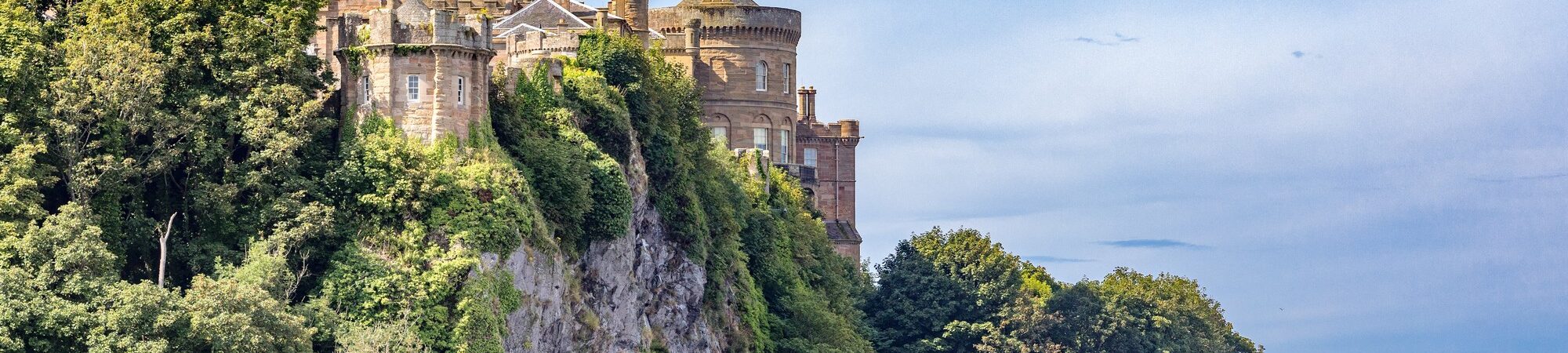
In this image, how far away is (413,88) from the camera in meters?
73.4

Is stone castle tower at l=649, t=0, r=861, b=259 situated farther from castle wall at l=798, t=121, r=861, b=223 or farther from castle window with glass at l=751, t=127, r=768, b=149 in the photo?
castle wall at l=798, t=121, r=861, b=223

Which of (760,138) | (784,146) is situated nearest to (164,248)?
(760,138)

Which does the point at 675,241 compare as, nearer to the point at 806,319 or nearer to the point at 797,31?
the point at 806,319

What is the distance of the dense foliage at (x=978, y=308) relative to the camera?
391 feet

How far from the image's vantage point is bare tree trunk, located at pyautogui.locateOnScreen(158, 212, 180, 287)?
222ft

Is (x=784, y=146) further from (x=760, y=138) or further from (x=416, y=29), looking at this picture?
(x=416, y=29)

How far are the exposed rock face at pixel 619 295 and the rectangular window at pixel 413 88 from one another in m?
4.74

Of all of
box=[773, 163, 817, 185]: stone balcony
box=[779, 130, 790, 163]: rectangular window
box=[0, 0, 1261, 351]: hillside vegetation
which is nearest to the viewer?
box=[0, 0, 1261, 351]: hillside vegetation

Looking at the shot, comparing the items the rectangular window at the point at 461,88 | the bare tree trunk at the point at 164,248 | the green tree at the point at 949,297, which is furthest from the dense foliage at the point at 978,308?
the bare tree trunk at the point at 164,248

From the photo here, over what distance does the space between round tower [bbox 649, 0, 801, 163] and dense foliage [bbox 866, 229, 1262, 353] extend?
802cm

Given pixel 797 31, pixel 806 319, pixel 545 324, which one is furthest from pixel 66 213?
pixel 797 31

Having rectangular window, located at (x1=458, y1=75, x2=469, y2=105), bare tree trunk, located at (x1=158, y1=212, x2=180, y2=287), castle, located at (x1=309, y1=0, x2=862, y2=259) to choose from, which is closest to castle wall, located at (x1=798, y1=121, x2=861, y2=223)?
castle, located at (x1=309, y1=0, x2=862, y2=259)

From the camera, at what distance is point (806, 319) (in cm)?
10038

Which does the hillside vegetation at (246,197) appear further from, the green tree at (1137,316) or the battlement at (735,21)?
the green tree at (1137,316)
